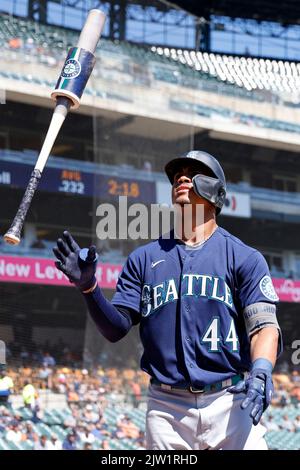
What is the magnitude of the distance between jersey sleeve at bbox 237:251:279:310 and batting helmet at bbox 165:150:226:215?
271mm

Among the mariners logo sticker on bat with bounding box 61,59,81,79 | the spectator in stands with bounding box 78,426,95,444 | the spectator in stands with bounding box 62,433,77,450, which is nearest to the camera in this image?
the mariners logo sticker on bat with bounding box 61,59,81,79

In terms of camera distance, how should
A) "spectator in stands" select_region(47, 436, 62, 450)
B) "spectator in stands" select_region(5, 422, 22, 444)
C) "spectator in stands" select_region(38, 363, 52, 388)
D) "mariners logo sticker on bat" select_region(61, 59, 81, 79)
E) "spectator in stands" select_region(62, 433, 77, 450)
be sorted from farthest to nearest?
1. "spectator in stands" select_region(38, 363, 52, 388)
2. "spectator in stands" select_region(62, 433, 77, 450)
3. "spectator in stands" select_region(47, 436, 62, 450)
4. "spectator in stands" select_region(5, 422, 22, 444)
5. "mariners logo sticker on bat" select_region(61, 59, 81, 79)

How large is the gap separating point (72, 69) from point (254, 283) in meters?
1.23

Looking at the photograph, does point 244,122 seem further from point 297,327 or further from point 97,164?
point 97,164

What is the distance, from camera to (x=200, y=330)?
10.9 ft

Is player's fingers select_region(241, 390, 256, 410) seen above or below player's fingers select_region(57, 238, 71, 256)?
below

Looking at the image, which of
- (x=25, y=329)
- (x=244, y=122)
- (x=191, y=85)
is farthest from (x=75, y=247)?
(x=244, y=122)

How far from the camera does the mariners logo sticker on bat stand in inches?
151

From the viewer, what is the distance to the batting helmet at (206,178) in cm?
343

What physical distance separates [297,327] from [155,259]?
533 inches

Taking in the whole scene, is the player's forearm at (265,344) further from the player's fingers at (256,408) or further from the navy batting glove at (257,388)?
the player's fingers at (256,408)

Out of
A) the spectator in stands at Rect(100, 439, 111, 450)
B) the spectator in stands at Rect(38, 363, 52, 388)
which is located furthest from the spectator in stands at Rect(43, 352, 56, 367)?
the spectator in stands at Rect(100, 439, 111, 450)

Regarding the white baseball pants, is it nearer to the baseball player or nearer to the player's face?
the baseball player

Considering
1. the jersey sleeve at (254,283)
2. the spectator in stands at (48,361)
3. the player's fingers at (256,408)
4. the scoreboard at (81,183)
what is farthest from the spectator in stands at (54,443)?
the player's fingers at (256,408)
